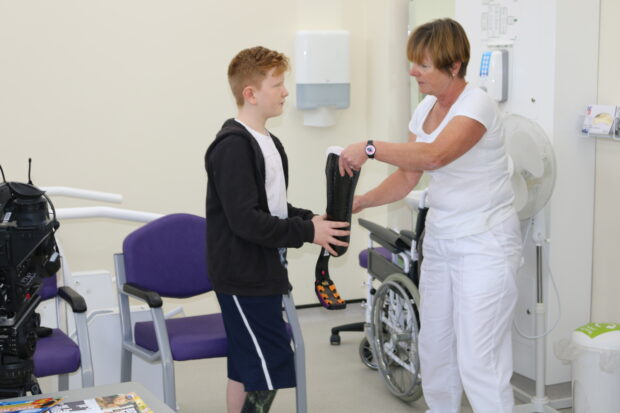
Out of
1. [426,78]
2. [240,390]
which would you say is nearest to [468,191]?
[426,78]

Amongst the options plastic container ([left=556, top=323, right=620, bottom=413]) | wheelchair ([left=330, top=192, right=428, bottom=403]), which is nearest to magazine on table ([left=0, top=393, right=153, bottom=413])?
wheelchair ([left=330, top=192, right=428, bottom=403])

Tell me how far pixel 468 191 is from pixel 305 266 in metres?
2.40

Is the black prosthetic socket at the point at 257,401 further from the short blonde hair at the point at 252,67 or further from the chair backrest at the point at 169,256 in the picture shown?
the short blonde hair at the point at 252,67

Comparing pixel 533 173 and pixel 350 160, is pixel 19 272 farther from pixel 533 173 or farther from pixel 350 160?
pixel 533 173

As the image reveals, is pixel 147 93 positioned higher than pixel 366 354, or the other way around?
pixel 147 93

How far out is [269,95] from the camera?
2543 mm

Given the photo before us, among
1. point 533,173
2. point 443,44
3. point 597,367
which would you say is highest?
point 443,44

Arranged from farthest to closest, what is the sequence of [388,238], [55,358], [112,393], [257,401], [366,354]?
[366,354] → [388,238] → [55,358] → [257,401] → [112,393]

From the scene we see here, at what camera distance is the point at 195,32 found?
4559 millimetres

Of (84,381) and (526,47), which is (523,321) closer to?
(526,47)

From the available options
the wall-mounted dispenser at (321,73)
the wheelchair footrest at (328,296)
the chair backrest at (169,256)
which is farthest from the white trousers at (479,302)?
the wall-mounted dispenser at (321,73)

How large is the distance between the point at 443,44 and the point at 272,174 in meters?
0.68

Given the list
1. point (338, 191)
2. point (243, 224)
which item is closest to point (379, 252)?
point (338, 191)

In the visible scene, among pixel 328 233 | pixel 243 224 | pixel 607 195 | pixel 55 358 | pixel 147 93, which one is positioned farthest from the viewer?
pixel 147 93
